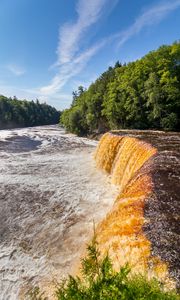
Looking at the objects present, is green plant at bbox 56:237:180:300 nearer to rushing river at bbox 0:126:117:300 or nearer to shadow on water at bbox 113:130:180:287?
shadow on water at bbox 113:130:180:287

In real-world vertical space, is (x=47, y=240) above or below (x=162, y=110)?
below

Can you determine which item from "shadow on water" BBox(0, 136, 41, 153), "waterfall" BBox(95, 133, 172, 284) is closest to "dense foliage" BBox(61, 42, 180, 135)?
"shadow on water" BBox(0, 136, 41, 153)

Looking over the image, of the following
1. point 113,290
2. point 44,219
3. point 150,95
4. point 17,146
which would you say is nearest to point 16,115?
point 17,146

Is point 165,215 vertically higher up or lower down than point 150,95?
lower down

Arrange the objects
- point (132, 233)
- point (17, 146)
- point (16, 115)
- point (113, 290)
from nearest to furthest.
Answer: point (113, 290) < point (132, 233) < point (17, 146) < point (16, 115)

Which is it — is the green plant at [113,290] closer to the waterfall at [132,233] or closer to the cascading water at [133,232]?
the waterfall at [132,233]

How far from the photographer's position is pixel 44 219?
1005 centimetres

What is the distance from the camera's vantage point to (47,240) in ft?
28.0

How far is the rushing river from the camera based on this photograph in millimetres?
6958

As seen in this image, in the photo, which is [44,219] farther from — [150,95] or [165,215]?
[150,95]

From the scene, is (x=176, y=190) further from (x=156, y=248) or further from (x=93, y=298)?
(x=93, y=298)

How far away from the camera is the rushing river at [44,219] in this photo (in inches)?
274

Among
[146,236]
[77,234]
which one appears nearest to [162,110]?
[77,234]

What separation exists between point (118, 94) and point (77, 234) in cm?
3600
